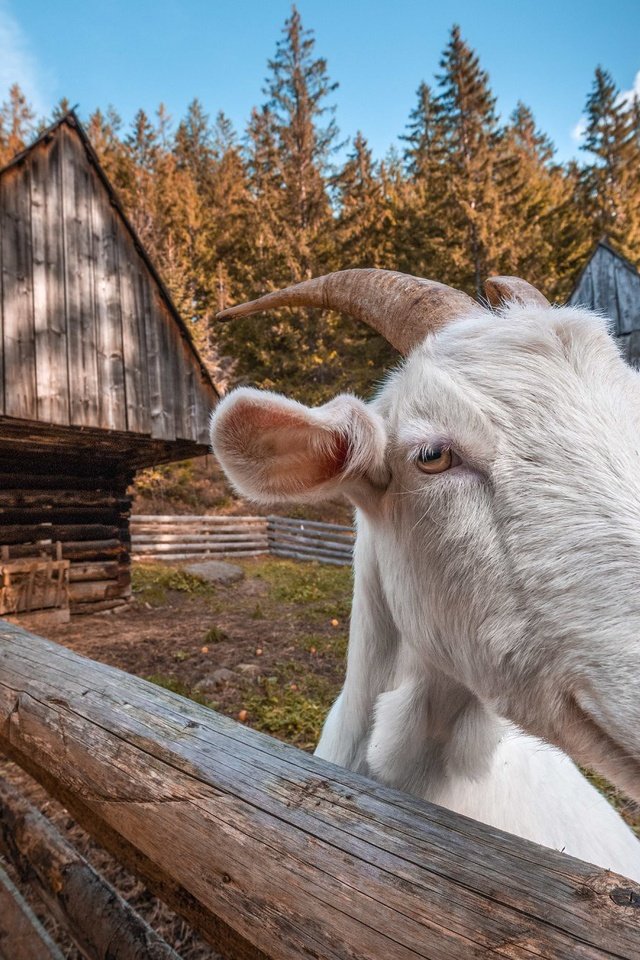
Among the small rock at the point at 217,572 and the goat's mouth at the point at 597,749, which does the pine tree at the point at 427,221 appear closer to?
the small rock at the point at 217,572

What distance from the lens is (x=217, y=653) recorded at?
617 cm

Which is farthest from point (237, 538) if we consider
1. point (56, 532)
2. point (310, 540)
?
point (56, 532)

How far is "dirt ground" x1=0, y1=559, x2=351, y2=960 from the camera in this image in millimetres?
2814

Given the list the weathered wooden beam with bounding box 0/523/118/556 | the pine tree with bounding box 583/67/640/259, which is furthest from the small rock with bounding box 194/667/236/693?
the pine tree with bounding box 583/67/640/259

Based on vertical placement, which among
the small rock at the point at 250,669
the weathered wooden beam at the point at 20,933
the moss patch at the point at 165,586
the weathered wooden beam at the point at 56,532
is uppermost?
the weathered wooden beam at the point at 56,532

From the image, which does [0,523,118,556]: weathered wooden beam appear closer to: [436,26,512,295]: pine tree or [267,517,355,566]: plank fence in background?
[267,517,355,566]: plank fence in background

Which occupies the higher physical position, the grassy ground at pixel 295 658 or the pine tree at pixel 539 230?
the pine tree at pixel 539 230

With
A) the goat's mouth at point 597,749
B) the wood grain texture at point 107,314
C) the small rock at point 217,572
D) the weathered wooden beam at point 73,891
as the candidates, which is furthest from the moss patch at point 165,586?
the goat's mouth at point 597,749

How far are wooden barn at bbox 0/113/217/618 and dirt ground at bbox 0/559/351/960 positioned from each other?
1153 mm

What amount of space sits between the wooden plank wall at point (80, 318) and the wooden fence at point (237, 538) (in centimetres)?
827

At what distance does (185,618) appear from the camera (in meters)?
8.07

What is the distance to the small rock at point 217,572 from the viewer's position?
448 inches

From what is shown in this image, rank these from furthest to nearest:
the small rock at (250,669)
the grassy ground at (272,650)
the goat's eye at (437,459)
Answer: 1. the small rock at (250,669)
2. the grassy ground at (272,650)
3. the goat's eye at (437,459)

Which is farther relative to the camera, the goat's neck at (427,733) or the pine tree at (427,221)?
the pine tree at (427,221)
